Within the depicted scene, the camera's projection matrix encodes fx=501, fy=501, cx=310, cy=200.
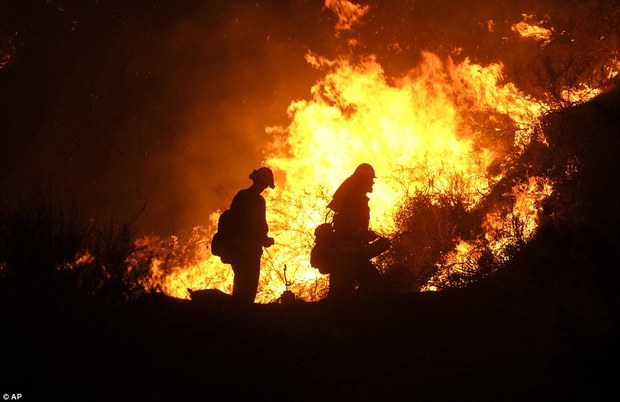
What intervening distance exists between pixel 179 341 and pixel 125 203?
63.7ft

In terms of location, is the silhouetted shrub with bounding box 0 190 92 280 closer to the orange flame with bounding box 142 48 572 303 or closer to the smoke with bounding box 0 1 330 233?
the orange flame with bounding box 142 48 572 303

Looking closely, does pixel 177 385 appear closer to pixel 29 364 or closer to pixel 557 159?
pixel 29 364

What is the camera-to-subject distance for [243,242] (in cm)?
670

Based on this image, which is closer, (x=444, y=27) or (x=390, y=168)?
(x=390, y=168)

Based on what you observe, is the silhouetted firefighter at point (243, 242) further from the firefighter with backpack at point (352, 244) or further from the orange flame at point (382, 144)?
the orange flame at point (382, 144)

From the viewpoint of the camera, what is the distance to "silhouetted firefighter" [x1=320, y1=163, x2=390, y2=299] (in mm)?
Result: 6699

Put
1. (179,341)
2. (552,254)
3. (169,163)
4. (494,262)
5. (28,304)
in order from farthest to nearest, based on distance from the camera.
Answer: (169,163) → (494,262) → (552,254) → (179,341) → (28,304)

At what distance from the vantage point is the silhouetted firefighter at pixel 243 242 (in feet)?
22.0

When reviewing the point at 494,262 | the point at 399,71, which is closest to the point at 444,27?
the point at 399,71

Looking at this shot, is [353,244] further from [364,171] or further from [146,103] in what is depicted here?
[146,103]

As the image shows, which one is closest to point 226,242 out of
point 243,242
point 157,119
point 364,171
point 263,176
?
point 243,242

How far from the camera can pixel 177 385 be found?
3727mm

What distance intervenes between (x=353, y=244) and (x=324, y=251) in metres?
0.41

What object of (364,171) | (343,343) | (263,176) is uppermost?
(364,171)
